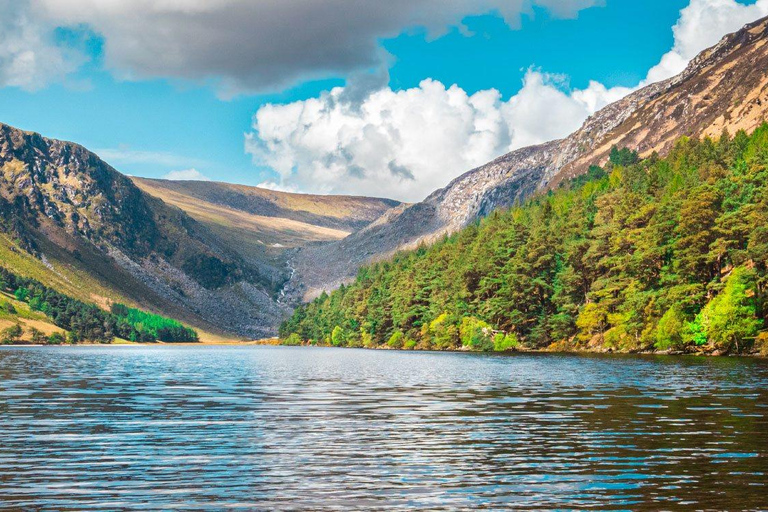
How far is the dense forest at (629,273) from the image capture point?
310 feet

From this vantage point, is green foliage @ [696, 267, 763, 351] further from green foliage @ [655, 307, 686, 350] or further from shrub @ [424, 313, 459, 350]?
shrub @ [424, 313, 459, 350]

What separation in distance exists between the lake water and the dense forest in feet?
151

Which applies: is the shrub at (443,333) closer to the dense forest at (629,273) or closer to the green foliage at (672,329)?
the dense forest at (629,273)

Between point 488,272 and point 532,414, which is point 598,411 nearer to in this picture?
point 532,414

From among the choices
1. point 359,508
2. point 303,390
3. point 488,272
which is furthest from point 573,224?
point 359,508

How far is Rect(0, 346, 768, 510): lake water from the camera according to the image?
766 inches

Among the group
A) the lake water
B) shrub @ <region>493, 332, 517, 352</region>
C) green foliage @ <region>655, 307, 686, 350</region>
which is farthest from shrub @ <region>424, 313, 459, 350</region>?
the lake water

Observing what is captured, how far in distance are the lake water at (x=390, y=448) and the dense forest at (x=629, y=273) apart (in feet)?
151

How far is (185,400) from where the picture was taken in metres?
46.7

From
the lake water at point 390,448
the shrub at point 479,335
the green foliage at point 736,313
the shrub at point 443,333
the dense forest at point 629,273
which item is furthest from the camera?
the shrub at point 443,333

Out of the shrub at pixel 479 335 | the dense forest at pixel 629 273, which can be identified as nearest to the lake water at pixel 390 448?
the dense forest at pixel 629 273

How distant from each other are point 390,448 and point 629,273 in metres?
105

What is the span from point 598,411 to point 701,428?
721 cm

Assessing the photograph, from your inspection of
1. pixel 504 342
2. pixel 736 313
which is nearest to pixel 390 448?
pixel 736 313
